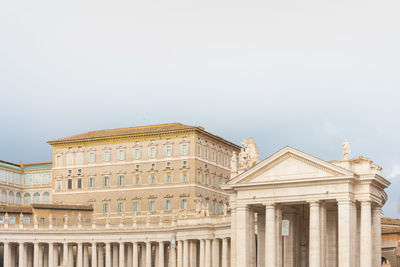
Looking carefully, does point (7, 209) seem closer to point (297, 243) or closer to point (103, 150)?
point (103, 150)

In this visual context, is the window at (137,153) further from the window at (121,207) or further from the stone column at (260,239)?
the stone column at (260,239)

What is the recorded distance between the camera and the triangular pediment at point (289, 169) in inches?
2707

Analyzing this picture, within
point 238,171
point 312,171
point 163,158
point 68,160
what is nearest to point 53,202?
point 68,160

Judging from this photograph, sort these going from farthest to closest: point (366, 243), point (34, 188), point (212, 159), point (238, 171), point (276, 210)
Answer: point (34, 188)
point (212, 159)
point (238, 171)
point (276, 210)
point (366, 243)

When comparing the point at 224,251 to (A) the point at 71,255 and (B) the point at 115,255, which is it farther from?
(A) the point at 71,255

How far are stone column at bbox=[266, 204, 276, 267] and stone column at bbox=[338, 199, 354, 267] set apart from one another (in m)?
6.15

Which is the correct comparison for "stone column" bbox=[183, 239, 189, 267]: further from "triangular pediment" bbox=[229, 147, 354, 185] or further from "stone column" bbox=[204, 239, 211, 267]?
"triangular pediment" bbox=[229, 147, 354, 185]

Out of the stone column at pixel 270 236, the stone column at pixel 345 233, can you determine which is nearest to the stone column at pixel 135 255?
the stone column at pixel 270 236

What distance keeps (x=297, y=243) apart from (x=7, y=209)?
6145 centimetres

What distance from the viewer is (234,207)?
7400 cm

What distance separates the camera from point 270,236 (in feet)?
232

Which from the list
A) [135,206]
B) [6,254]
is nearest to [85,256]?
[6,254]

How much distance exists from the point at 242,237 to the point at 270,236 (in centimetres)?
282

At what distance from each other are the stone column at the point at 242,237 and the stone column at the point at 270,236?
80.5 inches
